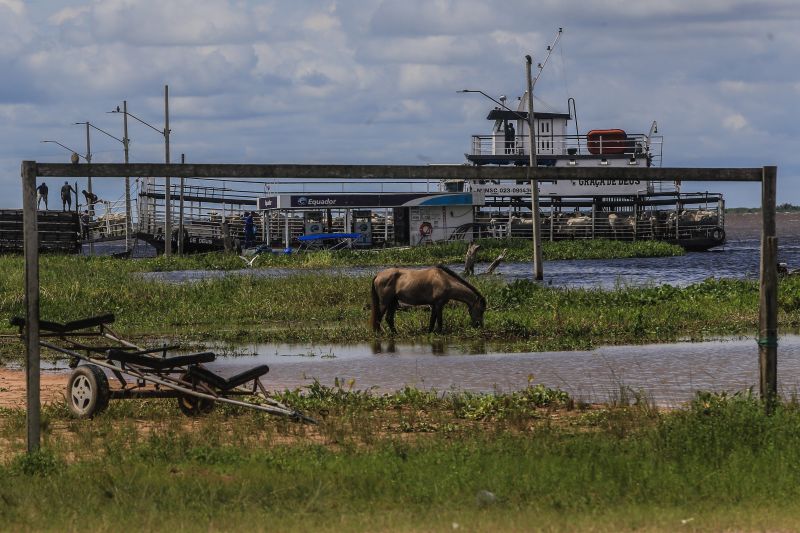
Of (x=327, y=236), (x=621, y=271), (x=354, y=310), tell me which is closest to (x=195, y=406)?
(x=354, y=310)

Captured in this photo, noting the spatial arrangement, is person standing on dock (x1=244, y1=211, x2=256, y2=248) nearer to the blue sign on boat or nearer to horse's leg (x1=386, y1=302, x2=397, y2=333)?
the blue sign on boat

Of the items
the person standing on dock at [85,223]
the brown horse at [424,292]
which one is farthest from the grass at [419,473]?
the person standing on dock at [85,223]

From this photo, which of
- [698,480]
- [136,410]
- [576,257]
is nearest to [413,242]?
[576,257]

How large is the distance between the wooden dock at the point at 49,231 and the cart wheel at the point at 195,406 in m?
48.8

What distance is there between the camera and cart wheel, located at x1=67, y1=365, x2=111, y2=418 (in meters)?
→ 13.2

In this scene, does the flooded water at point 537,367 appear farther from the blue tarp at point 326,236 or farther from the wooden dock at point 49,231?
the wooden dock at point 49,231

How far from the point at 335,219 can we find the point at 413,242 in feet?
17.5

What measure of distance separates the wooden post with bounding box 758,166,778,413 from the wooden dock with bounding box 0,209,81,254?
173 ft

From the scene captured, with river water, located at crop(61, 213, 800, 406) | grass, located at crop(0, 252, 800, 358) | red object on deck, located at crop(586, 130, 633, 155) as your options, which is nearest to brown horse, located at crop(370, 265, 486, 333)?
grass, located at crop(0, 252, 800, 358)


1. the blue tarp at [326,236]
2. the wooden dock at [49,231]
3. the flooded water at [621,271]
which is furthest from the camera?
the blue tarp at [326,236]

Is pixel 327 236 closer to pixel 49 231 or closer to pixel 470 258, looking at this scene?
pixel 49 231

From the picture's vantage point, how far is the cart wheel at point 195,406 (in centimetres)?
1365

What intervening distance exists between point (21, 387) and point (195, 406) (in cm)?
423

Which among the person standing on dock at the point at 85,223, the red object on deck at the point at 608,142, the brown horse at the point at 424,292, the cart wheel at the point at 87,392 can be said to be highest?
the red object on deck at the point at 608,142
